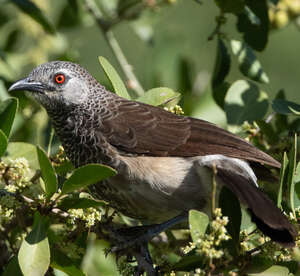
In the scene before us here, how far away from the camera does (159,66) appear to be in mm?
5980

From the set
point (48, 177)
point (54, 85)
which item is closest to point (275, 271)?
point (48, 177)

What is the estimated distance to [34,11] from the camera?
5.21 metres

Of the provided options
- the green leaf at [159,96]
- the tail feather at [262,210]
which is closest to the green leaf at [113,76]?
the green leaf at [159,96]

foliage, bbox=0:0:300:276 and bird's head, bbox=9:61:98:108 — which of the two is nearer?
foliage, bbox=0:0:300:276

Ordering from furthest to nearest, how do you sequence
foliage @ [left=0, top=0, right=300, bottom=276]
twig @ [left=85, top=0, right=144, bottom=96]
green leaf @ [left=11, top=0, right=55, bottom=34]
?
twig @ [left=85, top=0, right=144, bottom=96] < green leaf @ [left=11, top=0, right=55, bottom=34] < foliage @ [left=0, top=0, right=300, bottom=276]

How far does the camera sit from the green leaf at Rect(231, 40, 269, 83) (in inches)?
185

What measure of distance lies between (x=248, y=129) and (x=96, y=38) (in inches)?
233

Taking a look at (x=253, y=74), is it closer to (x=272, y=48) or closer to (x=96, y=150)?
(x=96, y=150)

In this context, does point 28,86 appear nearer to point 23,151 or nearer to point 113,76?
point 23,151

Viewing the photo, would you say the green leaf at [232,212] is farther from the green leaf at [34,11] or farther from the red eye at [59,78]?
the green leaf at [34,11]

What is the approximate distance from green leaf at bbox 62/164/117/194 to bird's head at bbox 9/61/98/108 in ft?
4.34

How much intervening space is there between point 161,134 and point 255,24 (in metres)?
1.05

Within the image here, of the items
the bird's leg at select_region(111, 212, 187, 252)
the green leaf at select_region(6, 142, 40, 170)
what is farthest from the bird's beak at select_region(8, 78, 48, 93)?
the bird's leg at select_region(111, 212, 187, 252)

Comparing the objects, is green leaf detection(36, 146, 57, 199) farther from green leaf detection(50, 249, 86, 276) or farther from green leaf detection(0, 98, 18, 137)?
green leaf detection(0, 98, 18, 137)
